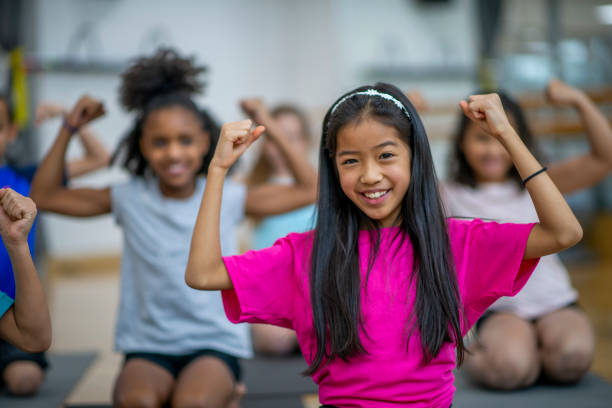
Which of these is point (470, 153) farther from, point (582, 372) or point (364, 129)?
point (364, 129)

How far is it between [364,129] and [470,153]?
97 cm

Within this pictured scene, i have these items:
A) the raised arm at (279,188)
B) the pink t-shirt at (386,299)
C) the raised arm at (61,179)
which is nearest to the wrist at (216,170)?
the pink t-shirt at (386,299)

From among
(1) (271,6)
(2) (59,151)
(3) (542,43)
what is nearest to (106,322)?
(2) (59,151)

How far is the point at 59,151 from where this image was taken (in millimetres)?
1736

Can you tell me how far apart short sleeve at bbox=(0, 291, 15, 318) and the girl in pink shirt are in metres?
0.43

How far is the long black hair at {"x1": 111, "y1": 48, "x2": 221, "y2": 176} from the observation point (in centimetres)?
Answer: 184

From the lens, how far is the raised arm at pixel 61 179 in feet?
5.69

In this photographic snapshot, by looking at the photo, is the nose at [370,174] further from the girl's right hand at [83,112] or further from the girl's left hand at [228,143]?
A: the girl's right hand at [83,112]

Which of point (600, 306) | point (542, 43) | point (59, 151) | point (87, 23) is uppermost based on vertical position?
point (87, 23)

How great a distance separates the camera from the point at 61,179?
5.77 feet

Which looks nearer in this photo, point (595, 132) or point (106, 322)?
point (595, 132)

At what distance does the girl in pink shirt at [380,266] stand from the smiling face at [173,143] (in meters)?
0.56

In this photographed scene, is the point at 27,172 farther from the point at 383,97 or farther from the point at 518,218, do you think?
the point at 518,218

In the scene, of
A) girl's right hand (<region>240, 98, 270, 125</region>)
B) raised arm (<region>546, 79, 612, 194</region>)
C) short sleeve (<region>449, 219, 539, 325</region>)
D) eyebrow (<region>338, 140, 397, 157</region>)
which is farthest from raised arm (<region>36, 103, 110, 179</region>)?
raised arm (<region>546, 79, 612, 194</region>)
